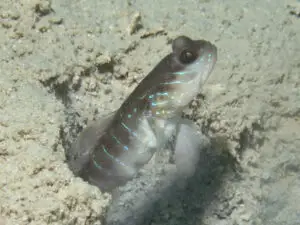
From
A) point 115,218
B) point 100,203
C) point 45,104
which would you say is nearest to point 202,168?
point 115,218

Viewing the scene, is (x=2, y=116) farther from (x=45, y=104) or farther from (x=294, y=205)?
(x=294, y=205)

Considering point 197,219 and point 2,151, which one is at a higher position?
point 2,151

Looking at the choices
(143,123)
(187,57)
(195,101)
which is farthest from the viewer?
(195,101)

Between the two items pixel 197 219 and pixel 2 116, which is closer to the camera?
pixel 2 116

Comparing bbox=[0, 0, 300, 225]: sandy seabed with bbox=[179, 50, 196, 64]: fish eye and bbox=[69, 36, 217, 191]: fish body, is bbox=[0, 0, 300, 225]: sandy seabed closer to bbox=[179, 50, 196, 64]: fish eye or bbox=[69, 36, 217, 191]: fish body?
bbox=[69, 36, 217, 191]: fish body

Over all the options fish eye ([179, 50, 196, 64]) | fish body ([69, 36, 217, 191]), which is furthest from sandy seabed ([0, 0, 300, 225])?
fish eye ([179, 50, 196, 64])

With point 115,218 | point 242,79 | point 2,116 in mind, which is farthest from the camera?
point 242,79

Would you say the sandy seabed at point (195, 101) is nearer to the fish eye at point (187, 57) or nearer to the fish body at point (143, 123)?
the fish body at point (143, 123)
